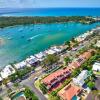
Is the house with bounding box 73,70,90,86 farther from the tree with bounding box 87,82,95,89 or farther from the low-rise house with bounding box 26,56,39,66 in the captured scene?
the low-rise house with bounding box 26,56,39,66

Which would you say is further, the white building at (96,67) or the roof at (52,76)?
the white building at (96,67)

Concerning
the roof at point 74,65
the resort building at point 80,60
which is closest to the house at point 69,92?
the roof at point 74,65

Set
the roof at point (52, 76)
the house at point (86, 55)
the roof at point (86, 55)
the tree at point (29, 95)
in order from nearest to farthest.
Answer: the tree at point (29, 95) → the roof at point (52, 76) → the house at point (86, 55) → the roof at point (86, 55)

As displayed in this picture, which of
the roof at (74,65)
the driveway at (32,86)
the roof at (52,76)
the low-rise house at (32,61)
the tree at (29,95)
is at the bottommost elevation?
the driveway at (32,86)

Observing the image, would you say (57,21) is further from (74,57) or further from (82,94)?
(82,94)

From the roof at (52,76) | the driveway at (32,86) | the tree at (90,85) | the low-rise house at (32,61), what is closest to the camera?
the driveway at (32,86)

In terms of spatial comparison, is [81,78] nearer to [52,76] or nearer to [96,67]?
[52,76]

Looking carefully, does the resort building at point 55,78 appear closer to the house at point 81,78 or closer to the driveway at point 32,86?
the driveway at point 32,86
